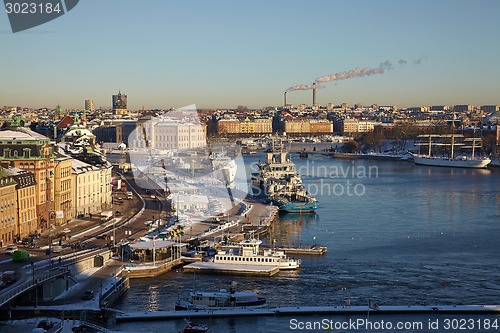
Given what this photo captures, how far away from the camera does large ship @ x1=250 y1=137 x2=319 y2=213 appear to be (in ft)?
62.0

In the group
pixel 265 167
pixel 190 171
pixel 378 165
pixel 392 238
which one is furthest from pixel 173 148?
pixel 392 238

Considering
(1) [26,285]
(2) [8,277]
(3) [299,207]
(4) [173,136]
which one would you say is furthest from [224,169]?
(4) [173,136]

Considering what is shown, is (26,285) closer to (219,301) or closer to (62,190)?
(219,301)

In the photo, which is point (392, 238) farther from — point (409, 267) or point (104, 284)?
point (104, 284)

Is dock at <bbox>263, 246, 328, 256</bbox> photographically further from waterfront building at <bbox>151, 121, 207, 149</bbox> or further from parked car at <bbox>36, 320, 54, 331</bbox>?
waterfront building at <bbox>151, 121, 207, 149</bbox>

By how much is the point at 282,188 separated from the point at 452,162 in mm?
16819

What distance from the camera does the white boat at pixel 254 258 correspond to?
12156 mm

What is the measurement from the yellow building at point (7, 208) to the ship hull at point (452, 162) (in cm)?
2487

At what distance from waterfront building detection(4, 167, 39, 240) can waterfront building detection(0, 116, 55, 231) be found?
0.21 metres

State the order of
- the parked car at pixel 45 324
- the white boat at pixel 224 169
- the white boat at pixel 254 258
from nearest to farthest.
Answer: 1. the parked car at pixel 45 324
2. the white boat at pixel 254 258
3. the white boat at pixel 224 169

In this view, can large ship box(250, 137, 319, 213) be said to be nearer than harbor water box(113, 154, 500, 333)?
No

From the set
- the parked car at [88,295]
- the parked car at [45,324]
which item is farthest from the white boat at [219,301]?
the parked car at [45,324]

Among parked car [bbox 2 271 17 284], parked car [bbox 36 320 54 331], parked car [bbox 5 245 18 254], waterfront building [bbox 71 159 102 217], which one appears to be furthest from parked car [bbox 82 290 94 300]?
waterfront building [bbox 71 159 102 217]

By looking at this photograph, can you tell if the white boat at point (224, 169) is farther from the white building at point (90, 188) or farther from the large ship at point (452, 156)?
the large ship at point (452, 156)
